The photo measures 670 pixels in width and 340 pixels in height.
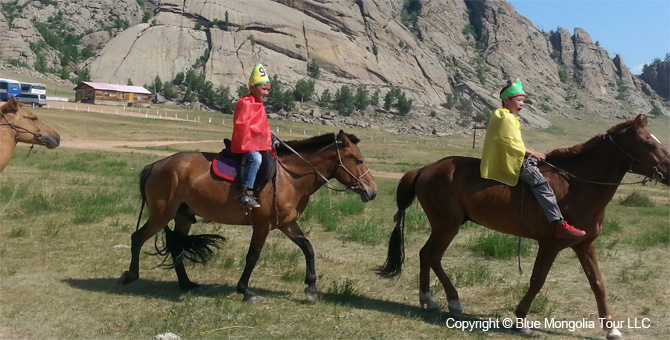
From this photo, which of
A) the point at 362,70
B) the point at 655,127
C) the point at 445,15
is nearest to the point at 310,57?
the point at 362,70

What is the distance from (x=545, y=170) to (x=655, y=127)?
152139 millimetres

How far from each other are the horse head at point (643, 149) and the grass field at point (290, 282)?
1.96m

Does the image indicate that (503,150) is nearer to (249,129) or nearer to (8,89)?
(249,129)

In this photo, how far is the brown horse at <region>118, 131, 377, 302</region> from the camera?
796 cm

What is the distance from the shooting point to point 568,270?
999 centimetres

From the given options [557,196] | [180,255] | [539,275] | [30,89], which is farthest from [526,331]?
[30,89]

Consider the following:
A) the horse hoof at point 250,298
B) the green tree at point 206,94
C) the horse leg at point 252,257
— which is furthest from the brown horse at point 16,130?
the green tree at point 206,94

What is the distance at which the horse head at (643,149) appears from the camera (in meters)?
6.79

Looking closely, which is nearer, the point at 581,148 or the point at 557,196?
the point at 557,196

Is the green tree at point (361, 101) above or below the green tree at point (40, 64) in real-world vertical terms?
above

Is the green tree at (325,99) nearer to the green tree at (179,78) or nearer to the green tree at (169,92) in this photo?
the green tree at (169,92)

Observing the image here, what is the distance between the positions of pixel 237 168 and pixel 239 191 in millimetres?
→ 350

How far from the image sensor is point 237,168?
8086mm

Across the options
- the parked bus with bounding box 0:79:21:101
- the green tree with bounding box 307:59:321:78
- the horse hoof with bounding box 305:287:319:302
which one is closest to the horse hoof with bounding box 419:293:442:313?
the horse hoof with bounding box 305:287:319:302
